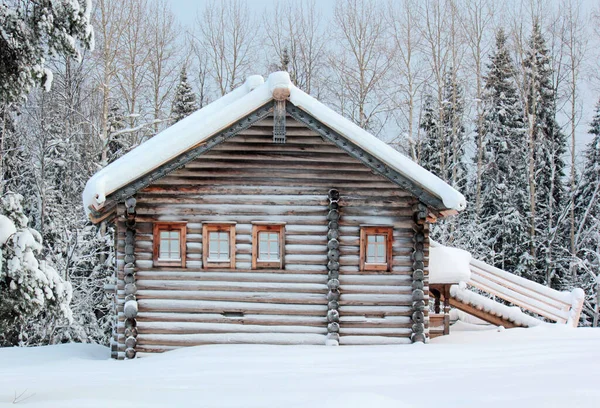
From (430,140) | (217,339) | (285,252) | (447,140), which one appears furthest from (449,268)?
(430,140)

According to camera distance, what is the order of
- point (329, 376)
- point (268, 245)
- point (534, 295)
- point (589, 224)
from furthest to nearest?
point (589, 224) < point (534, 295) < point (268, 245) < point (329, 376)

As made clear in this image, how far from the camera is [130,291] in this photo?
551 inches

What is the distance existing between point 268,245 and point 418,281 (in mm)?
3354

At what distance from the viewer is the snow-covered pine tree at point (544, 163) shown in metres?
29.2

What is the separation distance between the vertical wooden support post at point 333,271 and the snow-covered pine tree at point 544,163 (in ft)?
55.6

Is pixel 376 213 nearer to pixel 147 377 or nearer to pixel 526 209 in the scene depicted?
pixel 147 377

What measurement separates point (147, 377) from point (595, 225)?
2206cm

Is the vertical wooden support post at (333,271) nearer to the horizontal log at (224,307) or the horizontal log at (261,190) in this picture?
the horizontal log at (224,307)

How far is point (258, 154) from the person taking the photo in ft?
46.8

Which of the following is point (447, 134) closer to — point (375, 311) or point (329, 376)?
point (375, 311)

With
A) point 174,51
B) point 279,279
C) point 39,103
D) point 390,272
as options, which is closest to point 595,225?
point 390,272

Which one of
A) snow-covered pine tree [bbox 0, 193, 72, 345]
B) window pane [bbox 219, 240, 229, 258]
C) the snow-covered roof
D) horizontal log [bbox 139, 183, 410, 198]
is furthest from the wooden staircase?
snow-covered pine tree [bbox 0, 193, 72, 345]

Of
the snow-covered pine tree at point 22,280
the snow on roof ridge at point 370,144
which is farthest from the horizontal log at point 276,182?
the snow-covered pine tree at point 22,280

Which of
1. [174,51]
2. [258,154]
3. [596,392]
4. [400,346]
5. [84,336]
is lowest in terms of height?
[84,336]
